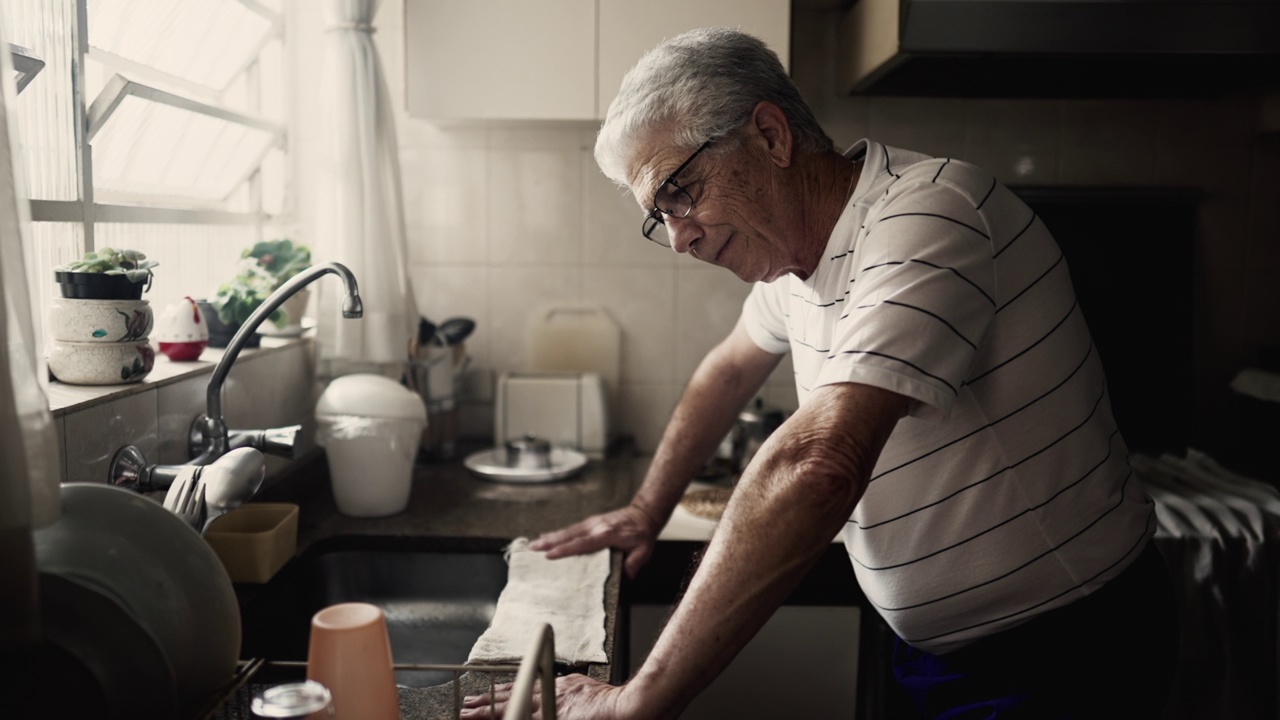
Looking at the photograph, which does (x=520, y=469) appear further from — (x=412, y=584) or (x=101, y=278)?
(x=101, y=278)

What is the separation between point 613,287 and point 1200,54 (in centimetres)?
128

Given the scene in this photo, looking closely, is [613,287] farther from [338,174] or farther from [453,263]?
[338,174]

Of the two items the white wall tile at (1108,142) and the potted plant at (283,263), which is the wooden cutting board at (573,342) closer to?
the potted plant at (283,263)

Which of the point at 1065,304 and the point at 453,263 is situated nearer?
the point at 1065,304

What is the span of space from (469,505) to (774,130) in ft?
3.19

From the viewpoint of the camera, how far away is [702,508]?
6.01 feet

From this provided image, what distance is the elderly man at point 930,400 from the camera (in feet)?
3.07

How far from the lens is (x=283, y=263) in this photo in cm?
192

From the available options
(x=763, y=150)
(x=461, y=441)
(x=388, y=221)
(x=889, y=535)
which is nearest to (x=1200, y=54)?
(x=763, y=150)

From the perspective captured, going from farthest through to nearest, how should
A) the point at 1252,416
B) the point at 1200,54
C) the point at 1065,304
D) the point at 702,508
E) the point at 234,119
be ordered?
1. the point at 1252,416
2. the point at 234,119
3. the point at 702,508
4. the point at 1200,54
5. the point at 1065,304

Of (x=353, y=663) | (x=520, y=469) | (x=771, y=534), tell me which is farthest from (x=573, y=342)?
(x=353, y=663)

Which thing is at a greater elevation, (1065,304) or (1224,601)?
(1065,304)

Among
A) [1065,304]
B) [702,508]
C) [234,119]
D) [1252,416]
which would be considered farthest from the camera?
[1252,416]

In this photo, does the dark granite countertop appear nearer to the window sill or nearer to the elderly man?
the window sill
